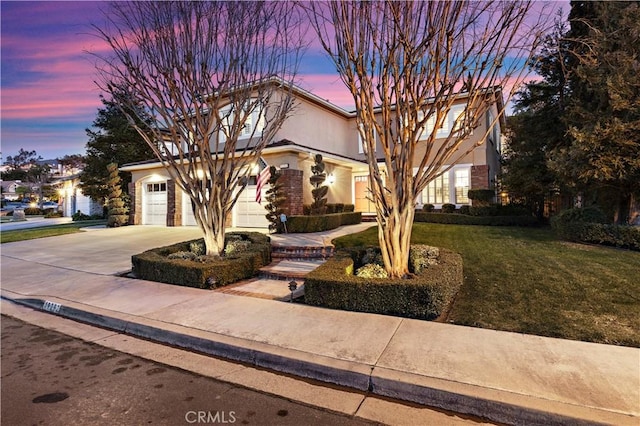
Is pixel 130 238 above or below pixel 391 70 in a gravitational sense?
below

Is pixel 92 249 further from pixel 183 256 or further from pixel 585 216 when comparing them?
pixel 585 216

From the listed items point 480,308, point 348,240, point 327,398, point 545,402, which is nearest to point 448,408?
point 545,402

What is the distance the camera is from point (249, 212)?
15852 mm

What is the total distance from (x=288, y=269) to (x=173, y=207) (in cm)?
1245

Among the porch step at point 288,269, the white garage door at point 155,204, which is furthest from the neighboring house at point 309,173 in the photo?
the porch step at point 288,269

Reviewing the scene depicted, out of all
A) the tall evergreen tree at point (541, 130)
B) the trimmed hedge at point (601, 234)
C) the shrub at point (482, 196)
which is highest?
the tall evergreen tree at point (541, 130)

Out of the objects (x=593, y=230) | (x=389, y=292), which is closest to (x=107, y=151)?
(x=389, y=292)

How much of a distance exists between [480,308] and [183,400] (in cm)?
413

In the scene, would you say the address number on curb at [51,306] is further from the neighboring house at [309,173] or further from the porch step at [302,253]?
the neighboring house at [309,173]

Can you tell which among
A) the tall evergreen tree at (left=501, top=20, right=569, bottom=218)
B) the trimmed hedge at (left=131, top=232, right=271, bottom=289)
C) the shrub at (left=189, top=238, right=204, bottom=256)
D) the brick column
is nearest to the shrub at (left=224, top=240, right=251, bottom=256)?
the trimmed hedge at (left=131, top=232, right=271, bottom=289)

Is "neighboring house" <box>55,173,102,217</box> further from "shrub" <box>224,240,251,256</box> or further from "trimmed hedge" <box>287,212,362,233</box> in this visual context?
"shrub" <box>224,240,251,256</box>

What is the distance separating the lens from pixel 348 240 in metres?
10.8

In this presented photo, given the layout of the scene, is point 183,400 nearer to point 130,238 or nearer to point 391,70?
point 391,70

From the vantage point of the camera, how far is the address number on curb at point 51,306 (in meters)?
5.87
